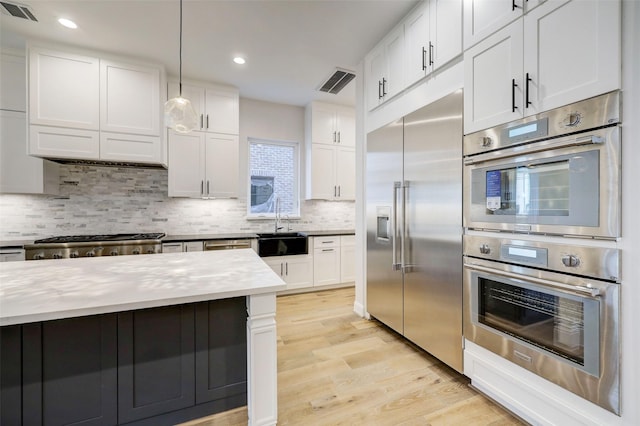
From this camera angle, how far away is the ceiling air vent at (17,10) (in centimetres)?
235

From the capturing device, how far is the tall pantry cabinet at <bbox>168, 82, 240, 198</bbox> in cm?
364

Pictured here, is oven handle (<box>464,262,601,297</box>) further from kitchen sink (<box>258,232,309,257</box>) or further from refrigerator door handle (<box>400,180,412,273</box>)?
Result: kitchen sink (<box>258,232,309,257</box>)

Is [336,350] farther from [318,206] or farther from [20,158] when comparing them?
[20,158]

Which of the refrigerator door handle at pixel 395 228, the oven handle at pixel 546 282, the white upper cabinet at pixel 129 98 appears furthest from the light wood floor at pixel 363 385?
the white upper cabinet at pixel 129 98

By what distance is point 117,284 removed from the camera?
136 centimetres

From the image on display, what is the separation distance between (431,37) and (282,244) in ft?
9.63

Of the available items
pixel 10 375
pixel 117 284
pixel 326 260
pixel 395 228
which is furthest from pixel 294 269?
pixel 10 375

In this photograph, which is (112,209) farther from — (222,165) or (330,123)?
(330,123)

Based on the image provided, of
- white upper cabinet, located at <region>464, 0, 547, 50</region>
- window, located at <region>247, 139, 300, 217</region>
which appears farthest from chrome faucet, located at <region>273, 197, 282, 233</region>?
white upper cabinet, located at <region>464, 0, 547, 50</region>

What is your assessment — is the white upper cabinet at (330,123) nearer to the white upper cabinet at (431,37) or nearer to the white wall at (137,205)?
the white wall at (137,205)

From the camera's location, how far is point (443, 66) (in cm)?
211

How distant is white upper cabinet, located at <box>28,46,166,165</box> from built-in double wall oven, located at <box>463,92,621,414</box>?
3.50m

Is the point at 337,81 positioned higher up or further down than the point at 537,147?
higher up

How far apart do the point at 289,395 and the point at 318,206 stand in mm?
3271
